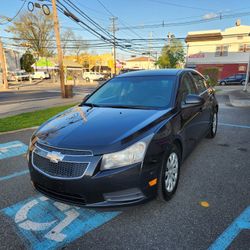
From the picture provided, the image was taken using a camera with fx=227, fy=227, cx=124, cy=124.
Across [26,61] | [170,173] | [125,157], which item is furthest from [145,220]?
[26,61]

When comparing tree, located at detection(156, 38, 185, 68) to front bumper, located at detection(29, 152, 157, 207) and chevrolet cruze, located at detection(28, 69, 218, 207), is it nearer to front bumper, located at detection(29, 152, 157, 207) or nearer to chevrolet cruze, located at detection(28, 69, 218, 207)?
chevrolet cruze, located at detection(28, 69, 218, 207)

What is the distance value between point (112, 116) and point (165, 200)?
3.95 feet

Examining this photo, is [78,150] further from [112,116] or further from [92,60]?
[92,60]

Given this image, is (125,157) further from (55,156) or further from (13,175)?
(13,175)

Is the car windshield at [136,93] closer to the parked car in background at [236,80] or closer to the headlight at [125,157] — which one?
the headlight at [125,157]

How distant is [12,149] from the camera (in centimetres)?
481

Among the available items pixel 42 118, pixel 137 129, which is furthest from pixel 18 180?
pixel 42 118

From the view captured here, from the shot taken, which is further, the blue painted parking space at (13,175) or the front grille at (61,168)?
the blue painted parking space at (13,175)

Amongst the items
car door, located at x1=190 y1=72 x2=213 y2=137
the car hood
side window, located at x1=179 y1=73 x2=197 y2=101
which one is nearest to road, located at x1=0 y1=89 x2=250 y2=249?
the car hood

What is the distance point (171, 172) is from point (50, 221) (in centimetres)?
149

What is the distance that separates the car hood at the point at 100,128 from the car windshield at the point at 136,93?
28 centimetres

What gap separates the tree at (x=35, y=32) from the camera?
164ft

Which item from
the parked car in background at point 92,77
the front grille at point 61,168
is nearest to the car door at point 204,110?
the front grille at point 61,168

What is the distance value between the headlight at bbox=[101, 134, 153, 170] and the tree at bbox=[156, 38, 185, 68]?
44362 millimetres
